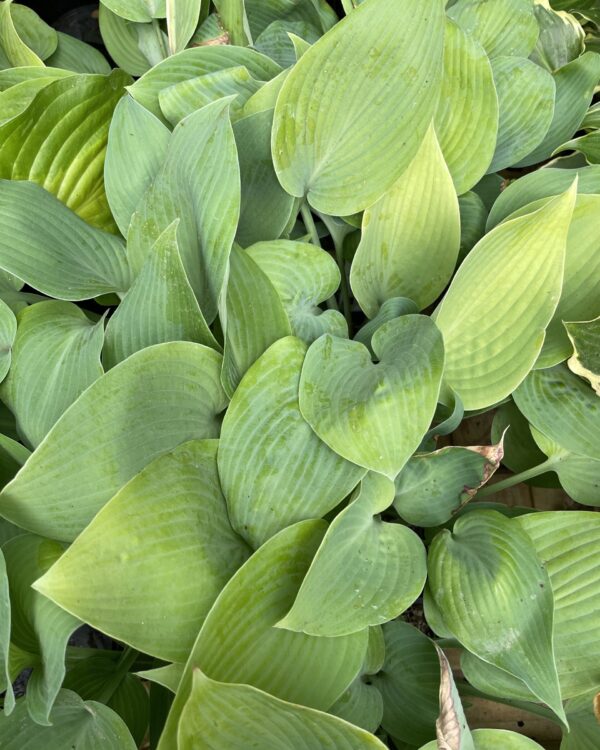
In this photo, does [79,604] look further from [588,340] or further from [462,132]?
[462,132]

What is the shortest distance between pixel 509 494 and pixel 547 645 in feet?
1.17

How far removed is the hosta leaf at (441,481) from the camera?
578mm

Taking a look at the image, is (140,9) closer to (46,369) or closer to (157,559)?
(46,369)

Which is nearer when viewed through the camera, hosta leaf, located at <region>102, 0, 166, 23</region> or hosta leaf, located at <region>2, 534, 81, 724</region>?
hosta leaf, located at <region>2, 534, 81, 724</region>

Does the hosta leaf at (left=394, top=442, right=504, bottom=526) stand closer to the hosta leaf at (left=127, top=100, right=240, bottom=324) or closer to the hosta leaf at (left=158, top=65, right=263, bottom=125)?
the hosta leaf at (left=127, top=100, right=240, bottom=324)

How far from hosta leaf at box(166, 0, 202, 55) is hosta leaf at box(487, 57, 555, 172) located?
34 centimetres

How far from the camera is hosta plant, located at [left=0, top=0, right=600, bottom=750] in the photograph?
511 millimetres

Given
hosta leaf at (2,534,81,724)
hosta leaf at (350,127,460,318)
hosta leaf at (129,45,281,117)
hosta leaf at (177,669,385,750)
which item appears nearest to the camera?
hosta leaf at (177,669,385,750)

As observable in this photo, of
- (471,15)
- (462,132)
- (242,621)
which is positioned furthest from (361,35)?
(242,621)

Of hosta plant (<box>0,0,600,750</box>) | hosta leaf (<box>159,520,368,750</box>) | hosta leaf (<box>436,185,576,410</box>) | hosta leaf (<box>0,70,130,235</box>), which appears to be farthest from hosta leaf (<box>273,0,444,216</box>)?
hosta leaf (<box>159,520,368,750</box>)

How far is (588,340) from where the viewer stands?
596mm

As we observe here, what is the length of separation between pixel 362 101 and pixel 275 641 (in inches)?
18.6

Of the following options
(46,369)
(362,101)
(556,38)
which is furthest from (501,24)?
(46,369)

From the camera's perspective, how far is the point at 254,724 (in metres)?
0.44
